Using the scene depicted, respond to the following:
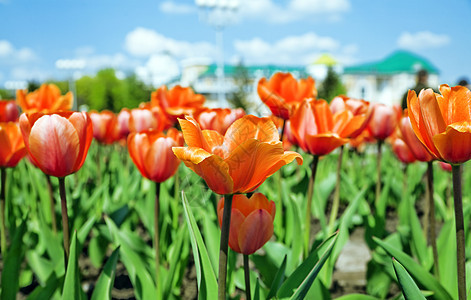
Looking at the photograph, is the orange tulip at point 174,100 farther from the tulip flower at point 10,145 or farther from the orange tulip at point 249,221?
the orange tulip at point 249,221

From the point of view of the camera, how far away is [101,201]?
288 cm

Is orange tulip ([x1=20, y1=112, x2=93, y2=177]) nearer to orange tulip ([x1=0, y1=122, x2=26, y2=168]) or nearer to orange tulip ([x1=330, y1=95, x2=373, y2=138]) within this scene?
orange tulip ([x1=0, y1=122, x2=26, y2=168])

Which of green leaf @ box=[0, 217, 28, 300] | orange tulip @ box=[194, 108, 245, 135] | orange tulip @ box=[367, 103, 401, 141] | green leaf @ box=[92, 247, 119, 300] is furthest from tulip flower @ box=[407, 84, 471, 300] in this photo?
orange tulip @ box=[367, 103, 401, 141]

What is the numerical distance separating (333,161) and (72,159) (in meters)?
4.42

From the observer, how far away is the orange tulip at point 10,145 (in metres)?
1.61

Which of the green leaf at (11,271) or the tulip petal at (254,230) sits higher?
the tulip petal at (254,230)

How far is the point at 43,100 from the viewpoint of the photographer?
3004mm

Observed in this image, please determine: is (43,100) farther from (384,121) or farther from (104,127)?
(384,121)

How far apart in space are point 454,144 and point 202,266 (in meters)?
0.64

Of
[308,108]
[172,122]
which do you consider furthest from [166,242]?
[308,108]

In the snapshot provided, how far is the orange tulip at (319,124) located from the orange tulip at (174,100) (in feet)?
4.18

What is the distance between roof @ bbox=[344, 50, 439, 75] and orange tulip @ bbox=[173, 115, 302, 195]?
64.3m

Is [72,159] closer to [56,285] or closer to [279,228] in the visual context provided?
[56,285]

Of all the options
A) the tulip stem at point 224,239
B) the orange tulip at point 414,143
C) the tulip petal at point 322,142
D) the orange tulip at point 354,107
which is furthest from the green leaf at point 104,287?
the orange tulip at point 414,143
